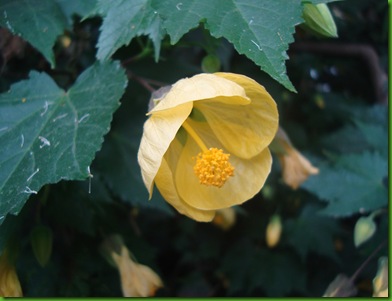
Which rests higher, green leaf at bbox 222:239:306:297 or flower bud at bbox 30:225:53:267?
flower bud at bbox 30:225:53:267

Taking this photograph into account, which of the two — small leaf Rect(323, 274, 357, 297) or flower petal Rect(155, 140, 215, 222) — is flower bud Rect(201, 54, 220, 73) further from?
small leaf Rect(323, 274, 357, 297)

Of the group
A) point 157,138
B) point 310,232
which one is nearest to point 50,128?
point 157,138

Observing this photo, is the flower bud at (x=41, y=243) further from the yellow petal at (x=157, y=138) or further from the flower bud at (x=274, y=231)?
the flower bud at (x=274, y=231)

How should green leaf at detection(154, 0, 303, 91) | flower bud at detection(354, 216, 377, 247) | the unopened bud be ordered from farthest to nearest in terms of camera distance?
1. the unopened bud
2. flower bud at detection(354, 216, 377, 247)
3. green leaf at detection(154, 0, 303, 91)

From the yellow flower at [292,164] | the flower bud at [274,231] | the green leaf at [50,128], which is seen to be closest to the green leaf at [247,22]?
the green leaf at [50,128]

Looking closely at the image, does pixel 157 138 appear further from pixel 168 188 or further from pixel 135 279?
pixel 135 279

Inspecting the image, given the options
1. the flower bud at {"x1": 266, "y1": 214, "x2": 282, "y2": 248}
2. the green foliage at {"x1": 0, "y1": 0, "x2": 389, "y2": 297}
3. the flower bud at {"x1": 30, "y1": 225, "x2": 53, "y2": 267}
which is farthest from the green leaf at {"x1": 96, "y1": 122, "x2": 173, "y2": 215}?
the flower bud at {"x1": 266, "y1": 214, "x2": 282, "y2": 248}
